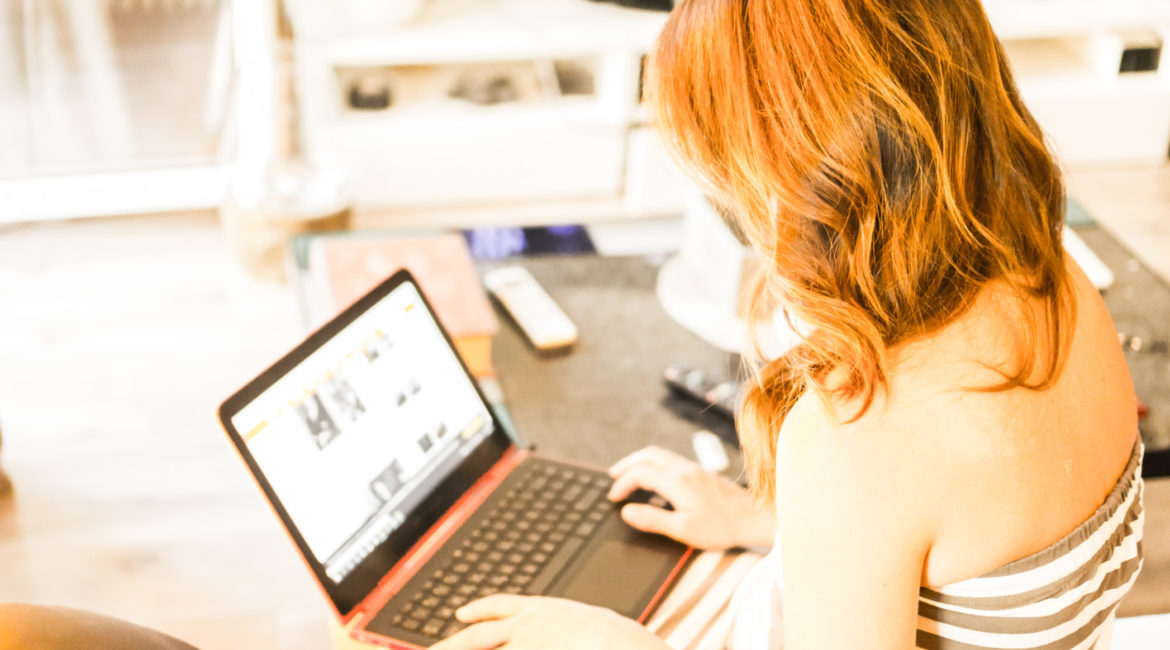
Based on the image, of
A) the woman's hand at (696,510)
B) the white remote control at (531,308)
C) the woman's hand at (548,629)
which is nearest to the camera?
the woman's hand at (548,629)

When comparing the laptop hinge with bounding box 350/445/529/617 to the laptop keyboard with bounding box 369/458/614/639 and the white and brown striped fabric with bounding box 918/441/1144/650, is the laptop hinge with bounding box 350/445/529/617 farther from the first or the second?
the white and brown striped fabric with bounding box 918/441/1144/650

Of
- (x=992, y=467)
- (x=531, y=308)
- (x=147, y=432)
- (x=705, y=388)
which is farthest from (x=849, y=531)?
(x=147, y=432)

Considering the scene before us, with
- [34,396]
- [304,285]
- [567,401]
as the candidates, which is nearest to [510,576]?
[567,401]

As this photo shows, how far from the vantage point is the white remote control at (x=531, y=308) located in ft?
4.35

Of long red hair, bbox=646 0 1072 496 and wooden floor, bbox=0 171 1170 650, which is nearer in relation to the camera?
long red hair, bbox=646 0 1072 496

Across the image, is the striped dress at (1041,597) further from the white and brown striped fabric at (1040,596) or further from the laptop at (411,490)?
the laptop at (411,490)

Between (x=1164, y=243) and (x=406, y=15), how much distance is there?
1.95 m

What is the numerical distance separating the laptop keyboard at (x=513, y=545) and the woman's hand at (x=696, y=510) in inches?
1.5

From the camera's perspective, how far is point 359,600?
92cm

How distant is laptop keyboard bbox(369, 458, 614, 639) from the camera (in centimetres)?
91

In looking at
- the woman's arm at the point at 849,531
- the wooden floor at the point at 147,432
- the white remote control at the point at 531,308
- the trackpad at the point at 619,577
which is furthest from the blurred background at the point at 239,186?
the woman's arm at the point at 849,531

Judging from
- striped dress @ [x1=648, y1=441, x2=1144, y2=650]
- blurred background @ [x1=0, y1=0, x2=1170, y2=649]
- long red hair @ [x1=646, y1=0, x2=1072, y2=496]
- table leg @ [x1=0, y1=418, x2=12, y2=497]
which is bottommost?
table leg @ [x1=0, y1=418, x2=12, y2=497]

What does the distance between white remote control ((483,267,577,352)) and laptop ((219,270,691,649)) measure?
247 millimetres

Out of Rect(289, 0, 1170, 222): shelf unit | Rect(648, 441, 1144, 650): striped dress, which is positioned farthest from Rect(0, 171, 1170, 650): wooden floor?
Rect(289, 0, 1170, 222): shelf unit
